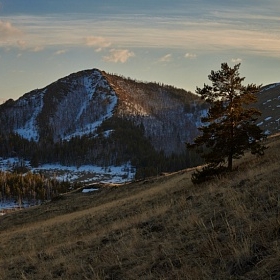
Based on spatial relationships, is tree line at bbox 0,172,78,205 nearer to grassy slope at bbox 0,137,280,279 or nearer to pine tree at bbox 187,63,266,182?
pine tree at bbox 187,63,266,182

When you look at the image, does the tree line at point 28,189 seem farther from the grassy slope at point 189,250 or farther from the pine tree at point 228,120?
the grassy slope at point 189,250

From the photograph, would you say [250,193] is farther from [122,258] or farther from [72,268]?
[72,268]

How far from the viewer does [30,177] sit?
152 m

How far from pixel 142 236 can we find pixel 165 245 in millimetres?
2072

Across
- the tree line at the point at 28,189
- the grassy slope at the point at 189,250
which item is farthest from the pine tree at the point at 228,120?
the tree line at the point at 28,189

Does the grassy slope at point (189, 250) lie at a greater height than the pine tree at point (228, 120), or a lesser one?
lesser

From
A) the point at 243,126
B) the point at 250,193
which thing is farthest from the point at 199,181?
the point at 250,193

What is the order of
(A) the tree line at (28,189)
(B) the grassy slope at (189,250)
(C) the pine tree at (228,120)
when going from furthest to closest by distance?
(A) the tree line at (28,189)
(C) the pine tree at (228,120)
(B) the grassy slope at (189,250)

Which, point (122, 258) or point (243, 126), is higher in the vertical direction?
point (243, 126)

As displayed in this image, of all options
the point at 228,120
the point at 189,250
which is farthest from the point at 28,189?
the point at 189,250

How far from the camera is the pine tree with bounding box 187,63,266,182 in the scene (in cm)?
2424

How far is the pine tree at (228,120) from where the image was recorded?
79.5ft

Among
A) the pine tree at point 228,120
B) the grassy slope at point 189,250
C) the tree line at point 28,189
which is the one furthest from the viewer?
the tree line at point 28,189

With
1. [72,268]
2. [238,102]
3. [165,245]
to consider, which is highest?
[238,102]
